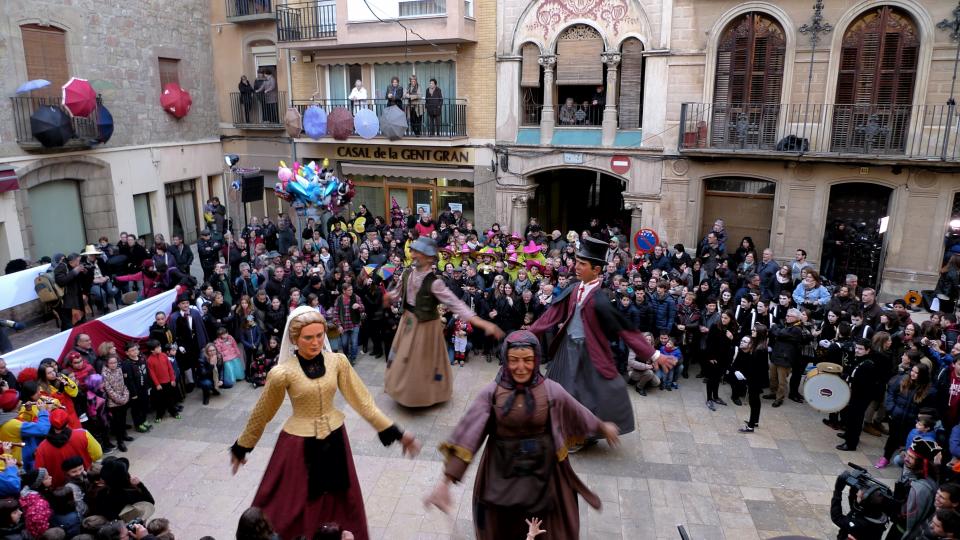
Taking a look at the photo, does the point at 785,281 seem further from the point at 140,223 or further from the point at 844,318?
the point at 140,223

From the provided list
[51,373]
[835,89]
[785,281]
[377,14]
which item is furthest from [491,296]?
[377,14]

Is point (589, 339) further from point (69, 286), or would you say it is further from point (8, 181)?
point (8, 181)

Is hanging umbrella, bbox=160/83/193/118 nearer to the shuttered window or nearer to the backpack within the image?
the shuttered window

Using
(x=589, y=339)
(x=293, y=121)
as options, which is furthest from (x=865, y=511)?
(x=293, y=121)

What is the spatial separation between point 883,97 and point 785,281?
5.06 m

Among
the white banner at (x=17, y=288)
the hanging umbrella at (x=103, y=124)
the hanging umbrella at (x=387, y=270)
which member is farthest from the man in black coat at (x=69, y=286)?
the hanging umbrella at (x=387, y=270)

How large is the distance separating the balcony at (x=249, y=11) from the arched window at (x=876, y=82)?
14107 mm

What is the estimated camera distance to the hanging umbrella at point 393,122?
691 inches

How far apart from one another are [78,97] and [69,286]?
4.89 m

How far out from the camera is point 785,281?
1169cm

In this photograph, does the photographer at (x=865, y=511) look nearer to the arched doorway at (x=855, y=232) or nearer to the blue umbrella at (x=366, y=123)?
the arched doorway at (x=855, y=232)

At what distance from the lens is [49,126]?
14422mm

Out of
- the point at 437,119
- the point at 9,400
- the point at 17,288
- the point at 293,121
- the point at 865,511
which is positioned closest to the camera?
the point at 865,511

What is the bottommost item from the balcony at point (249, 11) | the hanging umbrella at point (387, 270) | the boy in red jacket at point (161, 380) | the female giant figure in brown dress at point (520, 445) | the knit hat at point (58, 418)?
the boy in red jacket at point (161, 380)
